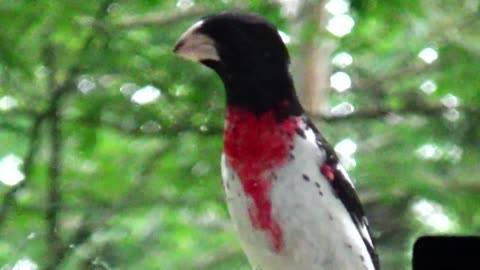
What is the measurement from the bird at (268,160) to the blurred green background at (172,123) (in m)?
0.62

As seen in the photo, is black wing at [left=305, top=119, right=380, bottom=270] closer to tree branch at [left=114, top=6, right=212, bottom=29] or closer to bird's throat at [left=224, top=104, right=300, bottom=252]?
bird's throat at [left=224, top=104, right=300, bottom=252]

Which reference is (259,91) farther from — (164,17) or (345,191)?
(164,17)

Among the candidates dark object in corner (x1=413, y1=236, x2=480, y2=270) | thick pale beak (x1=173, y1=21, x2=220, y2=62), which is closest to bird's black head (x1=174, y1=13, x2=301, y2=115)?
thick pale beak (x1=173, y1=21, x2=220, y2=62)

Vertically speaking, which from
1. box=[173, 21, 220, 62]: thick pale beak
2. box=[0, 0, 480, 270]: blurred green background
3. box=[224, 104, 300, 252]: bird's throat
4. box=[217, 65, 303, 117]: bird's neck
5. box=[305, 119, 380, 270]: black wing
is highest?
box=[173, 21, 220, 62]: thick pale beak

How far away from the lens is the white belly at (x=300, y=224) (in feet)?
2.26

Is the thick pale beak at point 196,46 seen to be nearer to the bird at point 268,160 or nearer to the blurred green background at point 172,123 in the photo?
the bird at point 268,160

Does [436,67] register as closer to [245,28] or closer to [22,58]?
[22,58]

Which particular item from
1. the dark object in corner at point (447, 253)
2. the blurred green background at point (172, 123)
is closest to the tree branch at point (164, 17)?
the blurred green background at point (172, 123)

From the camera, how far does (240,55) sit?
70cm

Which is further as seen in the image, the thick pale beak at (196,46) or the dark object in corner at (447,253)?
the thick pale beak at (196,46)

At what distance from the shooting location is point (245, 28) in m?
0.70

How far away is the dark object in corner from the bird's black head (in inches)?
11.0

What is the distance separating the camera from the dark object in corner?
0.41 metres

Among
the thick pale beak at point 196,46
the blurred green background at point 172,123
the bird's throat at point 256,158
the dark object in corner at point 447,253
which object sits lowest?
the blurred green background at point 172,123
